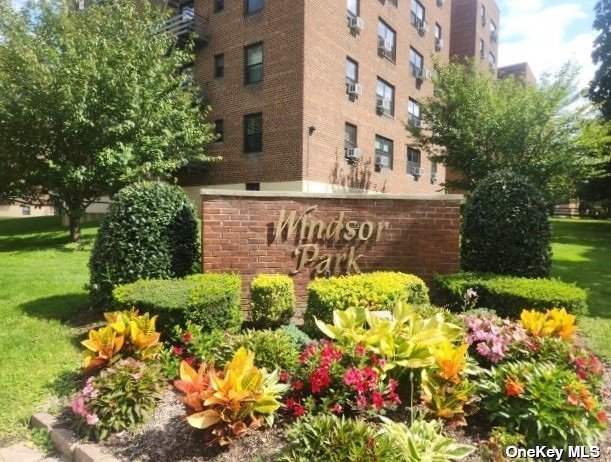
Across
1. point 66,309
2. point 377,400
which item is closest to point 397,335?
point 377,400

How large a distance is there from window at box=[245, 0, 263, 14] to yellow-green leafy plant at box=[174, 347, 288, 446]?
19926 millimetres

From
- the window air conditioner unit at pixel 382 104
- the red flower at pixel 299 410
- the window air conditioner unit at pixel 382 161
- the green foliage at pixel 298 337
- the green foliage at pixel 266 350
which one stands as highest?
the window air conditioner unit at pixel 382 104

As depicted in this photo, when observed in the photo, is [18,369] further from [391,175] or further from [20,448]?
[391,175]

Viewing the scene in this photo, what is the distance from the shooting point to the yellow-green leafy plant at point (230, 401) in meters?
3.46

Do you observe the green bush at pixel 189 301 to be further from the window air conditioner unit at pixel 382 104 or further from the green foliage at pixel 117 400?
the window air conditioner unit at pixel 382 104

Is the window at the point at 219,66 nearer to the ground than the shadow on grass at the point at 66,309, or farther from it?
farther from it

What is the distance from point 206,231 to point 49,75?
1040 cm

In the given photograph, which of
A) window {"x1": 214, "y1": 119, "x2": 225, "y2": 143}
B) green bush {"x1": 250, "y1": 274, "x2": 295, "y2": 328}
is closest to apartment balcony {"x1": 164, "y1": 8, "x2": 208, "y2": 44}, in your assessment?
window {"x1": 214, "y1": 119, "x2": 225, "y2": 143}

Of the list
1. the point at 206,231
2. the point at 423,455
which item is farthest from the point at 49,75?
the point at 423,455

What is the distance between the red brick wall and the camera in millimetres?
7180

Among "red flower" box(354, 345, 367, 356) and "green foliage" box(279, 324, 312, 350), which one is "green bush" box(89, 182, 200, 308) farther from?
"red flower" box(354, 345, 367, 356)

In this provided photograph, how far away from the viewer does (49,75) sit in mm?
13742

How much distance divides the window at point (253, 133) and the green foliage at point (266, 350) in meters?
16.5

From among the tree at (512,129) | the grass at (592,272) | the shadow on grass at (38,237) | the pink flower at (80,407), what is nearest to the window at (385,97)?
the tree at (512,129)
